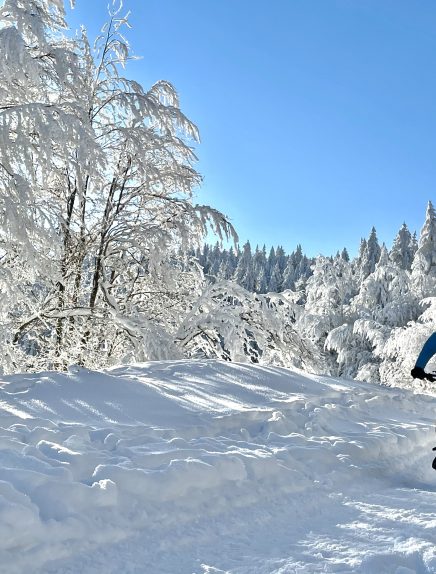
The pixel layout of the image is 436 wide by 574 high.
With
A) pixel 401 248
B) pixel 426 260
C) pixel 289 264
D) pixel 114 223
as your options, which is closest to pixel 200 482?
pixel 114 223

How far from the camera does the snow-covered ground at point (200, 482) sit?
9.05ft

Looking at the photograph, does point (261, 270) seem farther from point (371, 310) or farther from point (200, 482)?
point (200, 482)

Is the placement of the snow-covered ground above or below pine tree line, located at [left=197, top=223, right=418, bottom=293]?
below

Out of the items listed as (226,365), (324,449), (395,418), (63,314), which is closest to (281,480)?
(324,449)

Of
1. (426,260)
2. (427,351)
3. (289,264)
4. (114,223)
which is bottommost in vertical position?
(427,351)

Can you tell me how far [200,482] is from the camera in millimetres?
3723

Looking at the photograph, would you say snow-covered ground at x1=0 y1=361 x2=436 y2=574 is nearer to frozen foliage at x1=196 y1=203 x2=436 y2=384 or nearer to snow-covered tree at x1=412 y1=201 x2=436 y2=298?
frozen foliage at x1=196 y1=203 x2=436 y2=384

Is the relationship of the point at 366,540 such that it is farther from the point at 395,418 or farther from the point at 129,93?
the point at 129,93

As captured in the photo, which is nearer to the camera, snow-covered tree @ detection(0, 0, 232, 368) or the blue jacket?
the blue jacket

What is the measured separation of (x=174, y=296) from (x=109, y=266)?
5.32ft

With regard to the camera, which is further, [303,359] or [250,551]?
[303,359]

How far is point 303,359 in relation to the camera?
1087 cm

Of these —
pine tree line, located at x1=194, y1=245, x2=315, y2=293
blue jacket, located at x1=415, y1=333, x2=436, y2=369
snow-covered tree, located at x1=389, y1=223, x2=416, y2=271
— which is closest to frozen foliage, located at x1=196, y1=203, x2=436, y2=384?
snow-covered tree, located at x1=389, y1=223, x2=416, y2=271

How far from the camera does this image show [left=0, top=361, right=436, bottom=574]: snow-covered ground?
2.76 m
